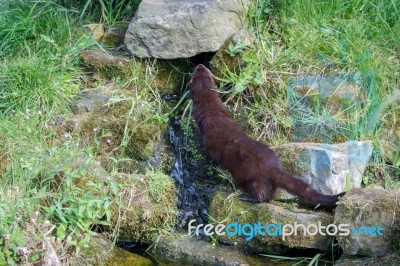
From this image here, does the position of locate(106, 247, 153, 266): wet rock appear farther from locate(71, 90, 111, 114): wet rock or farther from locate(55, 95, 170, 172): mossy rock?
locate(71, 90, 111, 114): wet rock

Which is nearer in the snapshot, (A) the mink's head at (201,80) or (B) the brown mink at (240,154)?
(B) the brown mink at (240,154)

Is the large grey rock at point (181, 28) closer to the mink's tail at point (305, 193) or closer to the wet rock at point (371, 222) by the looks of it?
the mink's tail at point (305, 193)

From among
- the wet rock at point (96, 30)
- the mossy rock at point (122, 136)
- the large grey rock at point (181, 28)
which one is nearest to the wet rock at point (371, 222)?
the mossy rock at point (122, 136)

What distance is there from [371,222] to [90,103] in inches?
112

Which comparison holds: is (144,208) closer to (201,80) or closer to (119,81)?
(201,80)

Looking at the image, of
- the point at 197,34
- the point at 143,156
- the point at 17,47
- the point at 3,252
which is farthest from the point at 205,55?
the point at 3,252

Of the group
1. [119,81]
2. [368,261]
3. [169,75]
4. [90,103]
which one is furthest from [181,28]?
[368,261]

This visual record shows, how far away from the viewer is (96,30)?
25.8 ft

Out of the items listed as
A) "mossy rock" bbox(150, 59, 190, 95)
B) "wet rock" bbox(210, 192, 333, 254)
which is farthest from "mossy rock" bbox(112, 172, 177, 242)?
"mossy rock" bbox(150, 59, 190, 95)

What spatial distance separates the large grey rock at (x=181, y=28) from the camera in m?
7.21

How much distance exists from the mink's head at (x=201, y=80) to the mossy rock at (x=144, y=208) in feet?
3.14

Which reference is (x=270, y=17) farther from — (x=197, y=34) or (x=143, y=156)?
(x=143, y=156)

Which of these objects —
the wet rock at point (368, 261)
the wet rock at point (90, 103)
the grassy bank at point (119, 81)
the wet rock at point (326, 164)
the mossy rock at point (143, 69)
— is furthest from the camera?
the mossy rock at point (143, 69)

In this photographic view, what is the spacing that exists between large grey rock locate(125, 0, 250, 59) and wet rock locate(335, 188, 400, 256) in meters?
2.30
